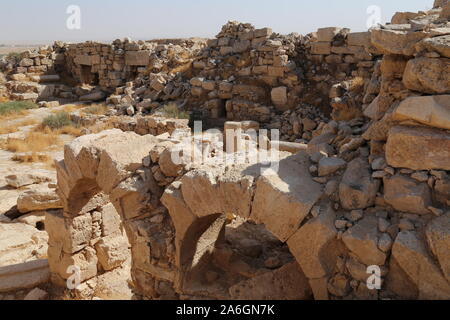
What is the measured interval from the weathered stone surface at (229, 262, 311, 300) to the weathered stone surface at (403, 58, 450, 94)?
88.6 inches

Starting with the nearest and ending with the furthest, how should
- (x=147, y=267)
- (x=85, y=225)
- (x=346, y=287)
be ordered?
(x=346, y=287) → (x=147, y=267) → (x=85, y=225)

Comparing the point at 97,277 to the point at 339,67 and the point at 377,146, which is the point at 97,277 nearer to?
the point at 377,146

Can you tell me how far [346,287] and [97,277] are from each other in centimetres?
430

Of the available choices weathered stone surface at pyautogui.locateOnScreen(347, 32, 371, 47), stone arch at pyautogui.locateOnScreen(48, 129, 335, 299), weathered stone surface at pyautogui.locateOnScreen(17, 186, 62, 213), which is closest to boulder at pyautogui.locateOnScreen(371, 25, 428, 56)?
stone arch at pyautogui.locateOnScreen(48, 129, 335, 299)

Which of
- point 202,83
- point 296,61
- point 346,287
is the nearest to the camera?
point 346,287

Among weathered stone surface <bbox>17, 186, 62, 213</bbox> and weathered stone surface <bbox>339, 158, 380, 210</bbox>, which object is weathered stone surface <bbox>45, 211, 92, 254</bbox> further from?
weathered stone surface <bbox>339, 158, 380, 210</bbox>

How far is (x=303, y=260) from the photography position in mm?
3371

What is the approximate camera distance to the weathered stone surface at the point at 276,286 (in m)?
4.15

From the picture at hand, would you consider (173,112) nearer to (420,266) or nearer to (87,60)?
(87,60)

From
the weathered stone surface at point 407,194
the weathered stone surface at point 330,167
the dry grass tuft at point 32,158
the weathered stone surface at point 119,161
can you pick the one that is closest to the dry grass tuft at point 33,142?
the dry grass tuft at point 32,158

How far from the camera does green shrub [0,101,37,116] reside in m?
15.6

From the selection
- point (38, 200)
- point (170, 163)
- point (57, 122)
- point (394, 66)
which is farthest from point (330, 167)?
point (57, 122)

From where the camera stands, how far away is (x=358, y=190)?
3209 millimetres
